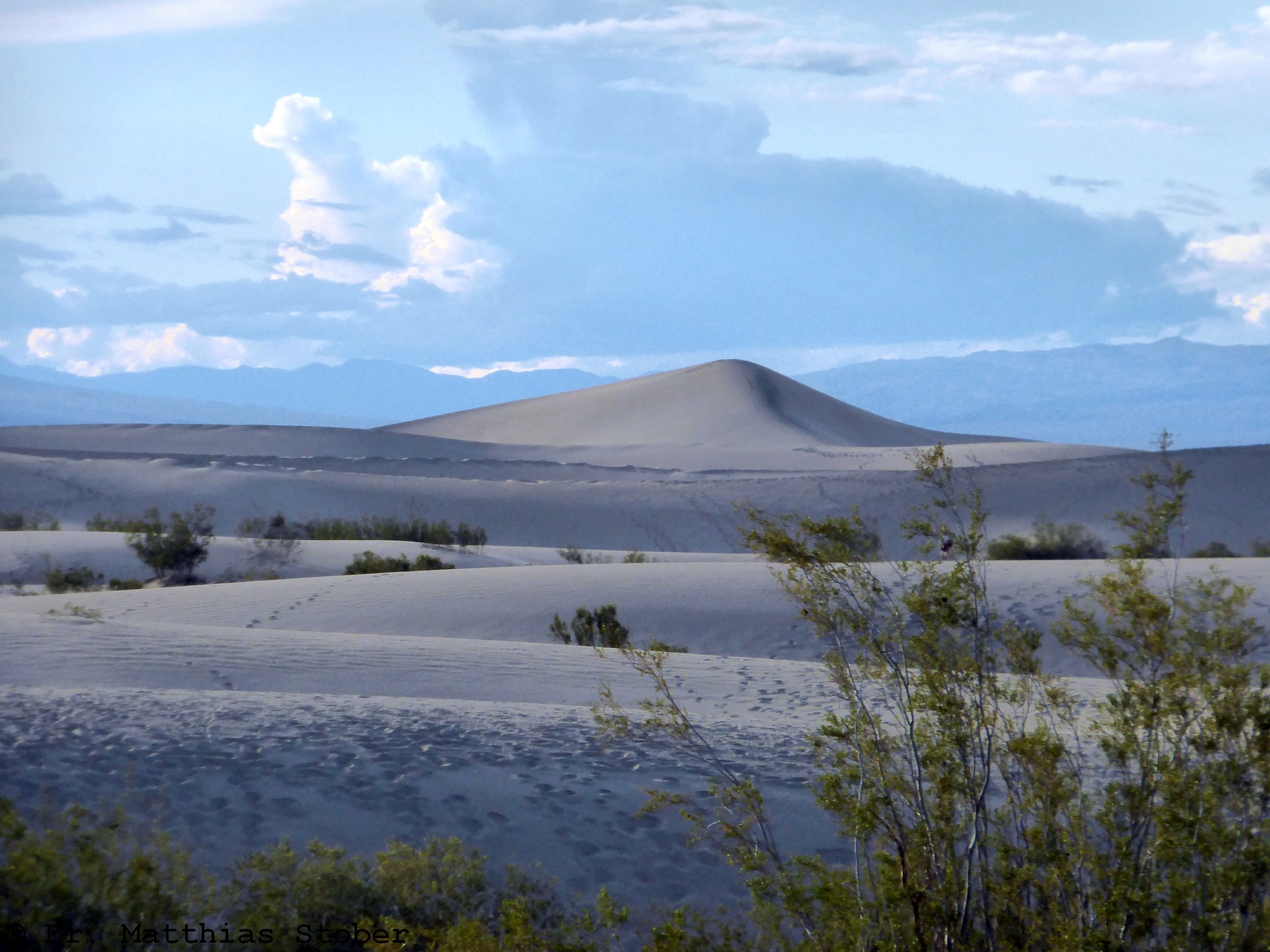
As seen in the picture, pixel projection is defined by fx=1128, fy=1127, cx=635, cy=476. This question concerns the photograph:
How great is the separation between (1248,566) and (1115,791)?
52.6 ft

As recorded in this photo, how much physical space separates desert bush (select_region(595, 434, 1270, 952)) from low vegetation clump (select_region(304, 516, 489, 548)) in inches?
964

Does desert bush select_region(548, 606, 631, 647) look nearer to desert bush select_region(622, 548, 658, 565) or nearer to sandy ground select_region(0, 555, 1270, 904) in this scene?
sandy ground select_region(0, 555, 1270, 904)

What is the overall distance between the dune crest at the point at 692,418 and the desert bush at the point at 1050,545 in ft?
145

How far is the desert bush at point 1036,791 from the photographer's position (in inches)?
147

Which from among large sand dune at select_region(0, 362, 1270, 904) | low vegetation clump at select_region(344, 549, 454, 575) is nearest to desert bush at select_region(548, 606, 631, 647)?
large sand dune at select_region(0, 362, 1270, 904)

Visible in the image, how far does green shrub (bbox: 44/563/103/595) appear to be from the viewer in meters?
19.2

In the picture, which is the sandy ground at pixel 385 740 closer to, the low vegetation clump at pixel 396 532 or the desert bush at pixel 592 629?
the desert bush at pixel 592 629

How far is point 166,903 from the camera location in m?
4.35

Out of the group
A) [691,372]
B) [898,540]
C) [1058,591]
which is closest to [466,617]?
[1058,591]

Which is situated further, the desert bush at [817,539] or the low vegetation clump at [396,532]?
the low vegetation clump at [396,532]

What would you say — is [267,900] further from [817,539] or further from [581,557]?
[581,557]

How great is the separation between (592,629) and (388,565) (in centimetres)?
772

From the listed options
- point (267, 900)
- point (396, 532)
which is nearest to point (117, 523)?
point (396, 532)

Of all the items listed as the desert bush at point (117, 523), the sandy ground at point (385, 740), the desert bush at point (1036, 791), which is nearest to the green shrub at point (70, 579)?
the desert bush at point (117, 523)
